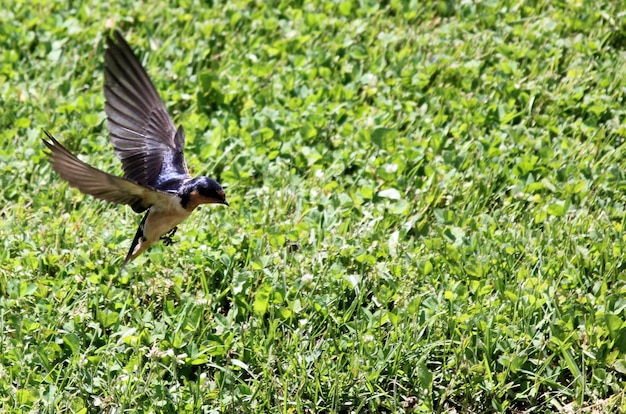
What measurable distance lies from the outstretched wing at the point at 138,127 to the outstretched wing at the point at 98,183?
57 cm

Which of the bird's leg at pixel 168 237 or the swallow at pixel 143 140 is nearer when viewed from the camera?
the swallow at pixel 143 140

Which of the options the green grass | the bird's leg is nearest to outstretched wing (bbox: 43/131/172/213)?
the bird's leg

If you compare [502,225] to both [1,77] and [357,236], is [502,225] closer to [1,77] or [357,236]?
[357,236]

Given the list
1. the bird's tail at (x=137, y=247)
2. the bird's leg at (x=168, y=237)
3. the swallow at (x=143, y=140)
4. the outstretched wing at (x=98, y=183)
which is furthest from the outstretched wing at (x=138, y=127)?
the outstretched wing at (x=98, y=183)

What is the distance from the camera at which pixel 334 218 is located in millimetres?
5172

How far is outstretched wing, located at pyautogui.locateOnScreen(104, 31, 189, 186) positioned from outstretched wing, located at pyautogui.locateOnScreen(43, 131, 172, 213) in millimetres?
574

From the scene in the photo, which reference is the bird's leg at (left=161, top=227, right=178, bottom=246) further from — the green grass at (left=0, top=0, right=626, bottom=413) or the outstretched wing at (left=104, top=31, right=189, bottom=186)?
the outstretched wing at (left=104, top=31, right=189, bottom=186)

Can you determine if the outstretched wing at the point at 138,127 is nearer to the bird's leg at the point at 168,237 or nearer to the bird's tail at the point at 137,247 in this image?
the bird's leg at the point at 168,237

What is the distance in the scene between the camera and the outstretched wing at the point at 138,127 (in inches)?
196

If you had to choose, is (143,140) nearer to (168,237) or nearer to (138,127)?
(138,127)

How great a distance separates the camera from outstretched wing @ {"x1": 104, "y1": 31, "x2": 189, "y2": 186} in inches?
196

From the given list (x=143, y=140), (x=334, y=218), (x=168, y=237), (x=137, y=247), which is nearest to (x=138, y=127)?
(x=143, y=140)

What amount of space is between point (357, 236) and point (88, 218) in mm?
1430

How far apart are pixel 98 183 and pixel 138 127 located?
1166 mm
